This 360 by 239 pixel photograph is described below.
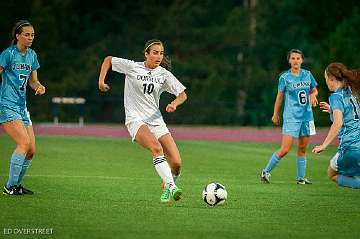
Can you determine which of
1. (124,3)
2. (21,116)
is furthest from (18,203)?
(124,3)

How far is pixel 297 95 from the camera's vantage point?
17.4 metres

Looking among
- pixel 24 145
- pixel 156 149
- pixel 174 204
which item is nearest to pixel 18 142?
pixel 24 145

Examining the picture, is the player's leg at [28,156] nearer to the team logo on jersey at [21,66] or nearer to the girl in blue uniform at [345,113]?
the team logo on jersey at [21,66]

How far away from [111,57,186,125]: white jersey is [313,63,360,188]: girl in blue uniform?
224 cm

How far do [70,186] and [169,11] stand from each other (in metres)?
35.7

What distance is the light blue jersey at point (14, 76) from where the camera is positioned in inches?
541

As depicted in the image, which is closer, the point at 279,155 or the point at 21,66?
the point at 21,66

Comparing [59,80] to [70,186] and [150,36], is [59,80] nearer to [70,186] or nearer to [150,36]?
[150,36]

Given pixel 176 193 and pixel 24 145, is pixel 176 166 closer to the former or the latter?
pixel 176 193

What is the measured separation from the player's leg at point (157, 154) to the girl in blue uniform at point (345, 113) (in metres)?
2.08

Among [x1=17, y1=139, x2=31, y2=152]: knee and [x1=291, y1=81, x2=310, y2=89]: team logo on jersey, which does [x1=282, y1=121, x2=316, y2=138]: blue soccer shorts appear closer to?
[x1=291, y1=81, x2=310, y2=89]: team logo on jersey

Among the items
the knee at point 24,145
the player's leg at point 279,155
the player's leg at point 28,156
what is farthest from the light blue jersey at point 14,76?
the player's leg at point 279,155

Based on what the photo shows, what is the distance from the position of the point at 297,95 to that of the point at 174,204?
17.0 feet

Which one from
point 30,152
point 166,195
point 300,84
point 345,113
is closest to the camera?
point 345,113
